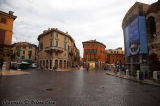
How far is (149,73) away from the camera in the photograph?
12367 mm

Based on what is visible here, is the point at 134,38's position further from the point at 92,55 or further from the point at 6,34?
the point at 92,55

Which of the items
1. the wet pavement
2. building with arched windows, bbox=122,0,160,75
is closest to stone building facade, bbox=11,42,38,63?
the wet pavement

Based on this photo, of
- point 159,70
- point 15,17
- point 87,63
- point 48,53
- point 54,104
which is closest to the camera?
point 54,104

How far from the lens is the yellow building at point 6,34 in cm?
1962

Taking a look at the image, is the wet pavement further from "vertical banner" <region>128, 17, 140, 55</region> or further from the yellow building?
the yellow building

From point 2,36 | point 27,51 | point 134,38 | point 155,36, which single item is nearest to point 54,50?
point 2,36

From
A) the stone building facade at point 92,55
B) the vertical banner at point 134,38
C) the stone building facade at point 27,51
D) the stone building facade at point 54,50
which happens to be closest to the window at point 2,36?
the stone building facade at point 54,50

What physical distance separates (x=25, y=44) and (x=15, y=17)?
87.2 ft

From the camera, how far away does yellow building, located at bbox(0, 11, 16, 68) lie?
64.4 ft

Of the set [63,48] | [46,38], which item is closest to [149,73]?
[63,48]

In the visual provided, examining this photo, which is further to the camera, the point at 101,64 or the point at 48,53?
the point at 101,64

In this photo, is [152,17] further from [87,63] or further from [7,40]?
[87,63]

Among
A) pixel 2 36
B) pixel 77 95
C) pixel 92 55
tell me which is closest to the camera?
pixel 77 95

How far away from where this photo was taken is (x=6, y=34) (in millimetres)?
21047
